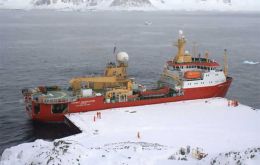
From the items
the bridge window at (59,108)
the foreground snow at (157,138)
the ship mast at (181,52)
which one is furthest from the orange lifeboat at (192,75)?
the bridge window at (59,108)

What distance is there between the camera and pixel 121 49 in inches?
3782

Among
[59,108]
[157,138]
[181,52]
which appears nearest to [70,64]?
[181,52]

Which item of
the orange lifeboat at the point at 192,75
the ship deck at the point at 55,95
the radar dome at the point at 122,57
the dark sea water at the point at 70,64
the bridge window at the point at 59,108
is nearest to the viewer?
the bridge window at the point at 59,108

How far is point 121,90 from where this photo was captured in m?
46.8

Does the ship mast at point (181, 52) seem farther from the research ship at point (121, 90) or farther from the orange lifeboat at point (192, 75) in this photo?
the orange lifeboat at point (192, 75)

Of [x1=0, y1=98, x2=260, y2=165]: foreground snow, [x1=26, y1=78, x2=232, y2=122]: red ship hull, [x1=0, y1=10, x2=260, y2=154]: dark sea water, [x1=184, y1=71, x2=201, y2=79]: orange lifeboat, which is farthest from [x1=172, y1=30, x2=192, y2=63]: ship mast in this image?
[x1=0, y1=10, x2=260, y2=154]: dark sea water

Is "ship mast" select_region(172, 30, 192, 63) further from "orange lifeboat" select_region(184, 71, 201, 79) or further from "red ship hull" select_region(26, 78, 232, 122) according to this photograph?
"red ship hull" select_region(26, 78, 232, 122)

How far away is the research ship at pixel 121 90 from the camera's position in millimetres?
43875

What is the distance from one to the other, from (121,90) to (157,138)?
11.7m

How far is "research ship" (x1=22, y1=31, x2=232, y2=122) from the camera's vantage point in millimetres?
43875

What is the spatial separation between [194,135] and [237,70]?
3967 cm

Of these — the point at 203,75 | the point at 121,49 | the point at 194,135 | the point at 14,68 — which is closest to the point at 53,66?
the point at 14,68

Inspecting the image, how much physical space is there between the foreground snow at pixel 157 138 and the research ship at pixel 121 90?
1.30 meters

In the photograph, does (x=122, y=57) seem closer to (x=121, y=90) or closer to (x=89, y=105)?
(x=121, y=90)
